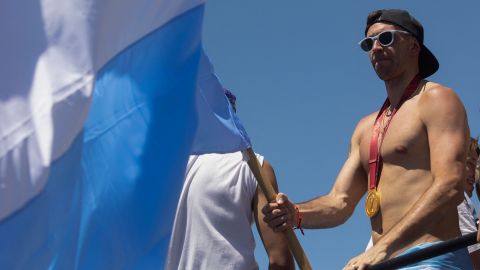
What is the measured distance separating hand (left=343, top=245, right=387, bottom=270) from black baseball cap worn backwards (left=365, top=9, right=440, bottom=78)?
1.35 m

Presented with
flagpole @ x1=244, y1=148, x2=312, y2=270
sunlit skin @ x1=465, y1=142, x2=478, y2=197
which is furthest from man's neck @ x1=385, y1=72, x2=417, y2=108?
sunlit skin @ x1=465, y1=142, x2=478, y2=197

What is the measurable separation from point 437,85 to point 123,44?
1811 mm

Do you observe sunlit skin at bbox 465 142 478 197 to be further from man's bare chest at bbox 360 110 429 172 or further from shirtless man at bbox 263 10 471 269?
man's bare chest at bbox 360 110 429 172

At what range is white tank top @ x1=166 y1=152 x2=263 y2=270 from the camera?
5543mm

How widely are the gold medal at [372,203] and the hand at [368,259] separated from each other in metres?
0.49

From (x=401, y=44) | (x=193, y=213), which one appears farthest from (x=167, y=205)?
(x=401, y=44)

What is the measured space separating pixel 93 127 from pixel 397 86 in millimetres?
1998

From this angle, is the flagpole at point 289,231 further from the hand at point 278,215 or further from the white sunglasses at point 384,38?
the white sunglasses at point 384,38

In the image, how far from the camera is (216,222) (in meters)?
5.59

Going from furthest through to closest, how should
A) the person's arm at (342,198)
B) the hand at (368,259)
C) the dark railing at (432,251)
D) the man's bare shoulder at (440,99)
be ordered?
the person's arm at (342,198)
the man's bare shoulder at (440,99)
the hand at (368,259)
the dark railing at (432,251)

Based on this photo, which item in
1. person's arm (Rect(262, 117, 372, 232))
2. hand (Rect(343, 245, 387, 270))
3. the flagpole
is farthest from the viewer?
person's arm (Rect(262, 117, 372, 232))

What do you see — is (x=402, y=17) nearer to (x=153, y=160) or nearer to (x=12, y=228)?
(x=153, y=160)

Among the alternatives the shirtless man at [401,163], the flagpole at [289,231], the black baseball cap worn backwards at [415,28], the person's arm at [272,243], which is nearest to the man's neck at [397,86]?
the shirtless man at [401,163]

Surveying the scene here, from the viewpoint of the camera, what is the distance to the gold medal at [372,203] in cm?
523
